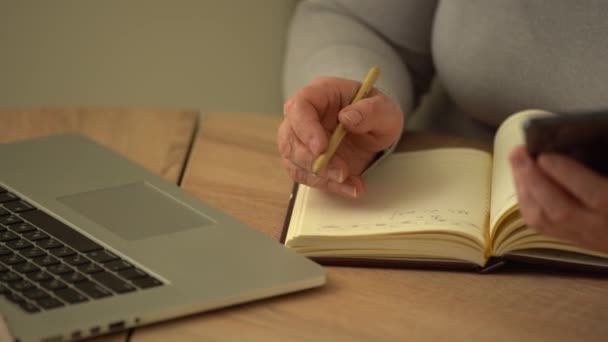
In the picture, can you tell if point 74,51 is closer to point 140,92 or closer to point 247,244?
point 140,92

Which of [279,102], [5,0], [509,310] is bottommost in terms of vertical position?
[279,102]

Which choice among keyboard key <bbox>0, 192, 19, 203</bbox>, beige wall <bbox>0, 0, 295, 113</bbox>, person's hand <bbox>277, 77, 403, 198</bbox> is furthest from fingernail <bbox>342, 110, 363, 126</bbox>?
beige wall <bbox>0, 0, 295, 113</bbox>

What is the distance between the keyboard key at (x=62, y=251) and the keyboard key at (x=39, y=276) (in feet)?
0.11

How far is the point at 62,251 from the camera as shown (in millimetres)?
787

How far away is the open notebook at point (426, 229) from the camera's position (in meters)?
0.85

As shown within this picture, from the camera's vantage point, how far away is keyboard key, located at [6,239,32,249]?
0.80 m

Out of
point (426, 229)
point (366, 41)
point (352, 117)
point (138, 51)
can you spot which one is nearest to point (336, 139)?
point (352, 117)

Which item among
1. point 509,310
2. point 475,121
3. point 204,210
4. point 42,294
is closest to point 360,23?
point 475,121

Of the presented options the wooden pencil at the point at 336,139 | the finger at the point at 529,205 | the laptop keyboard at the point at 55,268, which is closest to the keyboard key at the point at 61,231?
the laptop keyboard at the point at 55,268

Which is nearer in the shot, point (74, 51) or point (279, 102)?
point (74, 51)

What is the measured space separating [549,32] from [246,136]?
15.5 inches

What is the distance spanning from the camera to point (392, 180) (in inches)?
39.4

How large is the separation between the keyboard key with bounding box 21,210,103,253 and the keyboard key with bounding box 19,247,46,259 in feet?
0.08

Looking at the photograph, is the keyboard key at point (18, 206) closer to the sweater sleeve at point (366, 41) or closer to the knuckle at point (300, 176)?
the knuckle at point (300, 176)
